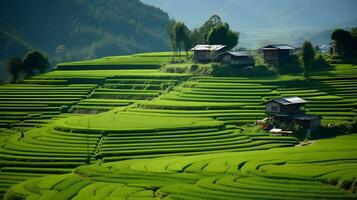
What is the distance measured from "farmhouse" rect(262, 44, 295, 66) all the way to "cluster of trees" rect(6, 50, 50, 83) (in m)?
42.8

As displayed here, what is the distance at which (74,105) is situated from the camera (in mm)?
79000

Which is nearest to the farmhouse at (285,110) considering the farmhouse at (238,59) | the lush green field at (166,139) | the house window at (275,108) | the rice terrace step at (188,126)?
the house window at (275,108)

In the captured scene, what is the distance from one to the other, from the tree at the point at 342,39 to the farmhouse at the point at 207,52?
55.1 feet

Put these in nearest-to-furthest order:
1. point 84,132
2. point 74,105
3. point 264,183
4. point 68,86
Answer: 1. point 264,183
2. point 84,132
3. point 74,105
4. point 68,86

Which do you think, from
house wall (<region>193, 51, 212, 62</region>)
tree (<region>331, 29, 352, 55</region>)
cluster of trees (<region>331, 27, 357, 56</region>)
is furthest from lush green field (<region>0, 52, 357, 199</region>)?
house wall (<region>193, 51, 212, 62</region>)

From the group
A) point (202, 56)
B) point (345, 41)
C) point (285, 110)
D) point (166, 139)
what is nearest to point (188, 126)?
point (166, 139)

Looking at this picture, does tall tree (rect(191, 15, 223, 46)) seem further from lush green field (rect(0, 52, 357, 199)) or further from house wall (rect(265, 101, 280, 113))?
house wall (rect(265, 101, 280, 113))

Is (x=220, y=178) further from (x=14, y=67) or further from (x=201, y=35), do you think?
(x=14, y=67)

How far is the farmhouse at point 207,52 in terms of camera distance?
89.9 meters

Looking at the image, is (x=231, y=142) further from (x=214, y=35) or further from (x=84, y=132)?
(x=214, y=35)

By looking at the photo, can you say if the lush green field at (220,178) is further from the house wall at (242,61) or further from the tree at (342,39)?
the tree at (342,39)

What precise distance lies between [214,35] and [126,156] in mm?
45304

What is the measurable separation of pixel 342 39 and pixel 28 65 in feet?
180

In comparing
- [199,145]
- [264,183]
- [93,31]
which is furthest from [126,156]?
[93,31]
